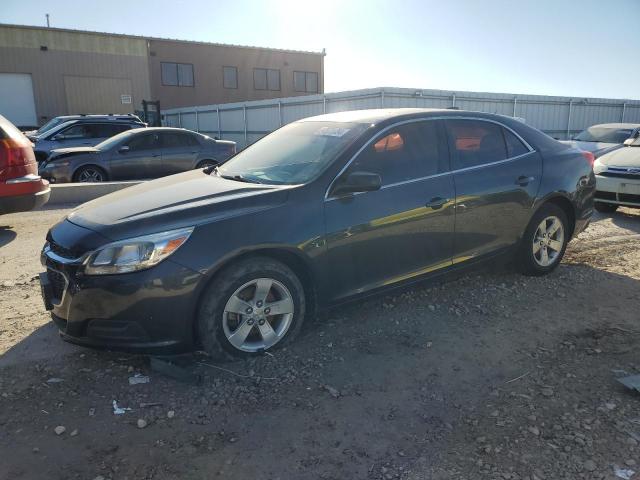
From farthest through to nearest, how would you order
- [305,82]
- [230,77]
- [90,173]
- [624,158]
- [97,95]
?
[305,82], [230,77], [97,95], [90,173], [624,158]

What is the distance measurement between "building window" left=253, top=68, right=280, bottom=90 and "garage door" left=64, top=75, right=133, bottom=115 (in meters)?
9.91

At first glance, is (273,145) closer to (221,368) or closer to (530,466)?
(221,368)

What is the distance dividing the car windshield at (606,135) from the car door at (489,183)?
10234mm

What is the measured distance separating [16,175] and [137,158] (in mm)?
5053

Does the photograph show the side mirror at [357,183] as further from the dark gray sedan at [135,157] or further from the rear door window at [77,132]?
the rear door window at [77,132]

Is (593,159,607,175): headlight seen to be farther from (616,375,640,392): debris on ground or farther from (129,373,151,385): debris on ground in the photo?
(129,373,151,385): debris on ground

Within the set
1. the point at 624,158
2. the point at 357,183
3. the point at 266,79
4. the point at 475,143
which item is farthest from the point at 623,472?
the point at 266,79

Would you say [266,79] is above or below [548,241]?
above

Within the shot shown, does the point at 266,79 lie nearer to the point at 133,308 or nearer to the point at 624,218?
the point at 624,218

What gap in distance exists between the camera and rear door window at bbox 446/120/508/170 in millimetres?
4352

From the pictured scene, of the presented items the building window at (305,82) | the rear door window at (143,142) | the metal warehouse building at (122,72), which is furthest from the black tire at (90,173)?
the building window at (305,82)

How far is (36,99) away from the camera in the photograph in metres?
33.4

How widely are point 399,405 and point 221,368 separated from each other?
1.15 m

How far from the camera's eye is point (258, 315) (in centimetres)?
339
